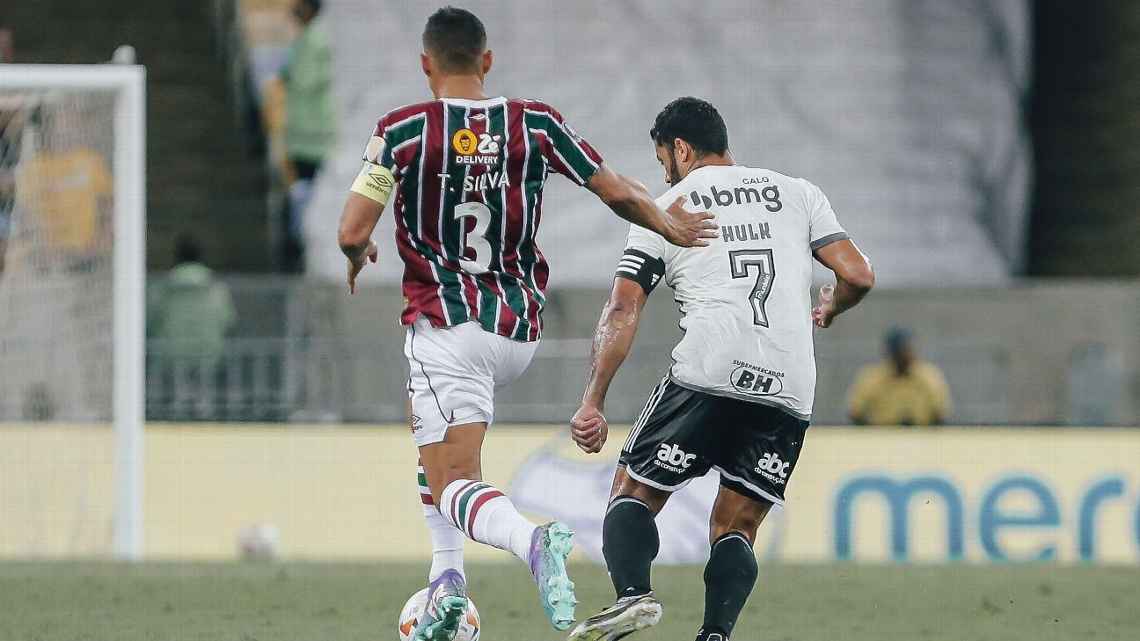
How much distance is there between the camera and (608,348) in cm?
601

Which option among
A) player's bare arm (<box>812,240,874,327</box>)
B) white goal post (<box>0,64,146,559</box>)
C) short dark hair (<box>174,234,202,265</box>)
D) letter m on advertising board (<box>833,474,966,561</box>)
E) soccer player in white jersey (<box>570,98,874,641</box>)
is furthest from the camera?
short dark hair (<box>174,234,202,265</box>)

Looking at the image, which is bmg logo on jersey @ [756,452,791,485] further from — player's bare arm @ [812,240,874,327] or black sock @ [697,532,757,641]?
player's bare arm @ [812,240,874,327]

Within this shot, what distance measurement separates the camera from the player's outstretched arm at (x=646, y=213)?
18.9 feet

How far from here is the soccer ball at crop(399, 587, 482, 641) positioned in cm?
609

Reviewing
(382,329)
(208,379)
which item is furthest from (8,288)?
(382,329)

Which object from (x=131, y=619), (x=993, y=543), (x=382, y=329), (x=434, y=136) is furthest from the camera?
(x=382, y=329)

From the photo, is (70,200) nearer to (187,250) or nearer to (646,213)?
(187,250)

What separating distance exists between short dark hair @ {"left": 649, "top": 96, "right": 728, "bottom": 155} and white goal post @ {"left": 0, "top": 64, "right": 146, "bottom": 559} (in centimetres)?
547

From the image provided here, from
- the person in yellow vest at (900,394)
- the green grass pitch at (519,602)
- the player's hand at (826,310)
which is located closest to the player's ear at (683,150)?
the player's hand at (826,310)

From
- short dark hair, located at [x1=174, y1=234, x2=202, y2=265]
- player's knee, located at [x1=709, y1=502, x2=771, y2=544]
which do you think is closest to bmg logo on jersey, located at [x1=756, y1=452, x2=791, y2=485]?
player's knee, located at [x1=709, y1=502, x2=771, y2=544]

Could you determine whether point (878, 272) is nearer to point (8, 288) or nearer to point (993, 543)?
point (993, 543)

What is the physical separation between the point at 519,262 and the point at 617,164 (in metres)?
9.24

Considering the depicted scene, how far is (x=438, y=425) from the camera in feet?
19.0

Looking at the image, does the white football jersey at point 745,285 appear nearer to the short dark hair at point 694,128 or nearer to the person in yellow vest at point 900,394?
the short dark hair at point 694,128
